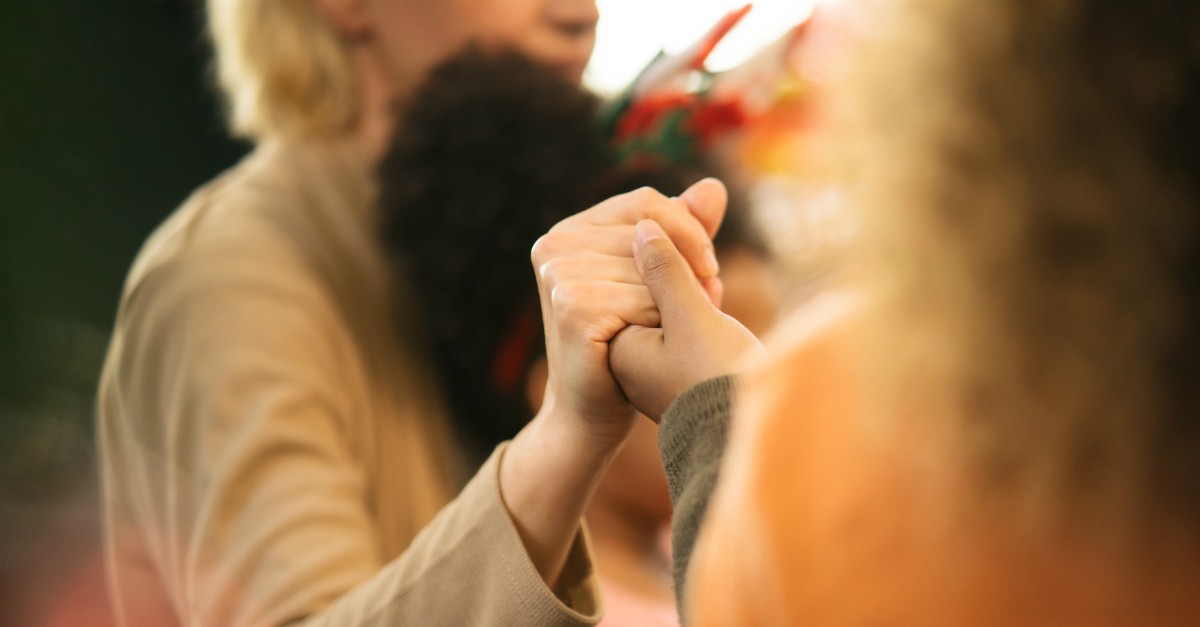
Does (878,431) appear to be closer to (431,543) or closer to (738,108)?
(431,543)

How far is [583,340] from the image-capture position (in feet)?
1.57

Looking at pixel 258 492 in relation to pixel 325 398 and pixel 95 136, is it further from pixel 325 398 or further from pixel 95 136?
pixel 95 136

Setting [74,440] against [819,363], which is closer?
[819,363]

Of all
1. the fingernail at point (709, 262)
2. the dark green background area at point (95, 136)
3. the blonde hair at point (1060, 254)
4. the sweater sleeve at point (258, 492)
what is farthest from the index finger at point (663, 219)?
the dark green background area at point (95, 136)

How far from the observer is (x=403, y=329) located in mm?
756

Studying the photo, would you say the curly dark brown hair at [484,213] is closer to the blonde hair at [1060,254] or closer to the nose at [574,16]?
the nose at [574,16]

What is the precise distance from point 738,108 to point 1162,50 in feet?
1.91

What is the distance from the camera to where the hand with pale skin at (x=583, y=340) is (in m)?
0.48

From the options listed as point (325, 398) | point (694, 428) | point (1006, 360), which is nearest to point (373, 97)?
point (325, 398)

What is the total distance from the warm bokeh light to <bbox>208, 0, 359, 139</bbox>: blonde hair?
0.66ft

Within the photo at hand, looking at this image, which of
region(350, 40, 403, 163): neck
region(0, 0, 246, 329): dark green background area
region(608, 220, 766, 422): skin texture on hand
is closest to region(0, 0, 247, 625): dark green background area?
region(0, 0, 246, 329): dark green background area

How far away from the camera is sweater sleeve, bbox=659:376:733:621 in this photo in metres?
0.36

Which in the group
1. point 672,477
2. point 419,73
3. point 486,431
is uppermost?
point 419,73

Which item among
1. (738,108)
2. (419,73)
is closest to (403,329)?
(419,73)
